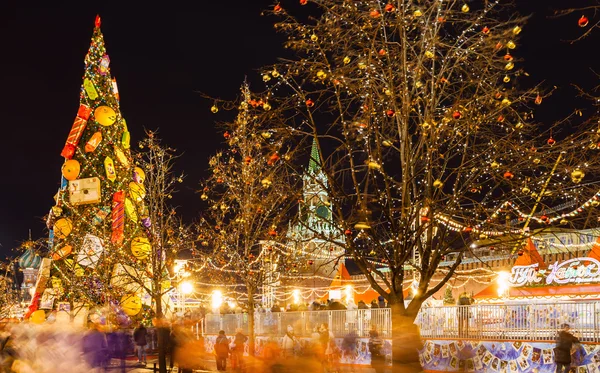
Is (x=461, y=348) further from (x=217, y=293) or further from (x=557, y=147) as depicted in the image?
(x=217, y=293)

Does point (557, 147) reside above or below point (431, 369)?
above

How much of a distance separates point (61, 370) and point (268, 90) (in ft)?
24.7

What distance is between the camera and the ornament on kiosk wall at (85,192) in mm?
35531

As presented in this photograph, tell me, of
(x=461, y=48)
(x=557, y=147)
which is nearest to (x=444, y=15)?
(x=461, y=48)

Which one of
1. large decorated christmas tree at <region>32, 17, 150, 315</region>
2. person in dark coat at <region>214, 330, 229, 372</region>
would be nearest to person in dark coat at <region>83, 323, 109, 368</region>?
person in dark coat at <region>214, 330, 229, 372</region>

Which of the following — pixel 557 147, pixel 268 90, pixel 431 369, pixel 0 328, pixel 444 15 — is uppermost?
pixel 444 15

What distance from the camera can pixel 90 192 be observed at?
35688 millimetres

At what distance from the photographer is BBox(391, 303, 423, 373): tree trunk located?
9.60 meters

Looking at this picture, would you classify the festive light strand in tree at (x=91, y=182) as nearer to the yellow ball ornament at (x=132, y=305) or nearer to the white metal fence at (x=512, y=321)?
the yellow ball ornament at (x=132, y=305)

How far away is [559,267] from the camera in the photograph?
2388 cm

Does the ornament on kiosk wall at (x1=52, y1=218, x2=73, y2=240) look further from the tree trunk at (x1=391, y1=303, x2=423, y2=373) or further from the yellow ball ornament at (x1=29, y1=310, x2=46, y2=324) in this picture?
the tree trunk at (x1=391, y1=303, x2=423, y2=373)

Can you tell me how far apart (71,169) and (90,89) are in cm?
420

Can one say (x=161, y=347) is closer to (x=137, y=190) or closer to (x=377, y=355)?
(x=377, y=355)

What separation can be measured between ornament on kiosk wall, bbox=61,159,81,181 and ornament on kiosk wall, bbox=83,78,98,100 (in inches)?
134
